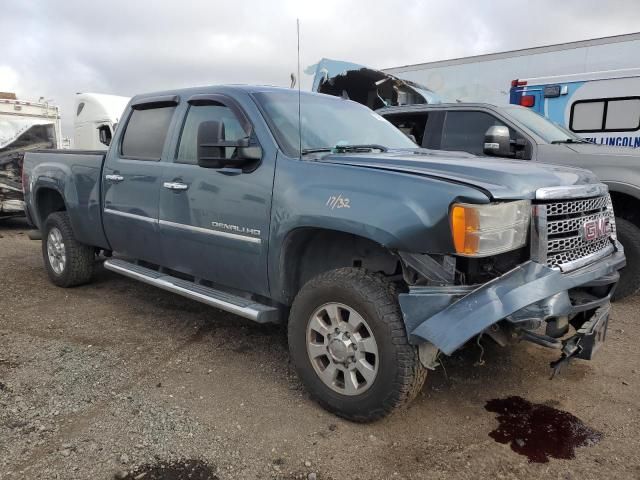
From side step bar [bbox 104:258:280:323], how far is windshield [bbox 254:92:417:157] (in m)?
1.01

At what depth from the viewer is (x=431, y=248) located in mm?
2518

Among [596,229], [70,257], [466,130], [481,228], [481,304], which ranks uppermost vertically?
[466,130]

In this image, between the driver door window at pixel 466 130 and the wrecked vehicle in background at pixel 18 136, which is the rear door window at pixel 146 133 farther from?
the wrecked vehicle in background at pixel 18 136

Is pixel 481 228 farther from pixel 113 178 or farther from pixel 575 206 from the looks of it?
pixel 113 178

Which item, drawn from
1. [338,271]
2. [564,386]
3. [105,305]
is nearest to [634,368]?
[564,386]

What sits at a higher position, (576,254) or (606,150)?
(606,150)

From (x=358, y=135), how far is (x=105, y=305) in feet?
9.70

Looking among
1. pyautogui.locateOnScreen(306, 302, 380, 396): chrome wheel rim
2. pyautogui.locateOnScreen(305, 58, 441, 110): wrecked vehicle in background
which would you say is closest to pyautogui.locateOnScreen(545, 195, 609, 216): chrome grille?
pyautogui.locateOnScreen(306, 302, 380, 396): chrome wheel rim

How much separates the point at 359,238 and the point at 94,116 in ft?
34.7

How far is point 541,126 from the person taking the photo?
18.7ft

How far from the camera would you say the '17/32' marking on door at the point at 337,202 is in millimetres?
2791

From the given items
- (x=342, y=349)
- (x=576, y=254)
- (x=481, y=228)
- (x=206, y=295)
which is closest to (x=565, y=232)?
(x=576, y=254)

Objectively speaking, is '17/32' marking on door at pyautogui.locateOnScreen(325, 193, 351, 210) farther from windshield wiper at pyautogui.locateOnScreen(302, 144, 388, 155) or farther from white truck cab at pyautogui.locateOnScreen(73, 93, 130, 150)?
white truck cab at pyautogui.locateOnScreen(73, 93, 130, 150)

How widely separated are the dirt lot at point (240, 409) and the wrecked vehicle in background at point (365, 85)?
6.57m
